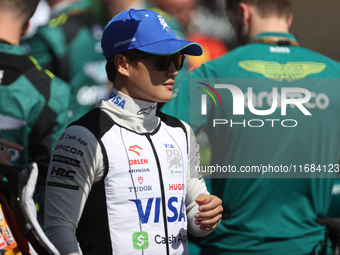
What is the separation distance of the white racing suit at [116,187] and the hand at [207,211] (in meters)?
0.08

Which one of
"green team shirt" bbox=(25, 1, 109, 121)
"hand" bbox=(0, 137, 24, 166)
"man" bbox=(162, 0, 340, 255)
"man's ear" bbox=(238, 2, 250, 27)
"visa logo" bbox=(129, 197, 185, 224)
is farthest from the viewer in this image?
"green team shirt" bbox=(25, 1, 109, 121)

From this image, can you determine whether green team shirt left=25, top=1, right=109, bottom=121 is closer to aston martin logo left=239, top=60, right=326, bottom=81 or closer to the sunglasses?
aston martin logo left=239, top=60, right=326, bottom=81

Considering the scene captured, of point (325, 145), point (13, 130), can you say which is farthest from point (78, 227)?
point (325, 145)

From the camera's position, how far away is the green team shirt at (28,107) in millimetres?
2602

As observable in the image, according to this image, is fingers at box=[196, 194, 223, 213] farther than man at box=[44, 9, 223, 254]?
Yes

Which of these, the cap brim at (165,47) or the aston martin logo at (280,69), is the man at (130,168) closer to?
the cap brim at (165,47)

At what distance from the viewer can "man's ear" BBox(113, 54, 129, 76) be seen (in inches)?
72.1

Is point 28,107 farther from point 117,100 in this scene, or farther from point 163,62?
point 163,62

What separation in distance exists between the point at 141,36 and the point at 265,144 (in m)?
1.13

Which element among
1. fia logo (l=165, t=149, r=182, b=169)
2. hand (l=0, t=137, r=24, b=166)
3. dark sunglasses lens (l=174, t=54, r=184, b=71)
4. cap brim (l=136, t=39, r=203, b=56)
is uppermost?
cap brim (l=136, t=39, r=203, b=56)

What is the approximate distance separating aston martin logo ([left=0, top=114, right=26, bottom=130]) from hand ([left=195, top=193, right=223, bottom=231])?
1.30 metres

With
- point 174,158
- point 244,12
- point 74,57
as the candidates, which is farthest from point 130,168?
point 74,57

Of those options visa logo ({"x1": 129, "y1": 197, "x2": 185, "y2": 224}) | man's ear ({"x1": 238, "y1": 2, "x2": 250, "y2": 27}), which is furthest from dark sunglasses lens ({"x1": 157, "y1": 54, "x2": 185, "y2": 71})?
man's ear ({"x1": 238, "y1": 2, "x2": 250, "y2": 27})

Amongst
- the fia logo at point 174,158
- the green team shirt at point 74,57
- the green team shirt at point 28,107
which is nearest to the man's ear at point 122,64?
the fia logo at point 174,158
